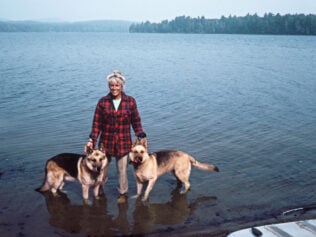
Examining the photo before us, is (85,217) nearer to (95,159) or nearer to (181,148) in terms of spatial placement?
(95,159)

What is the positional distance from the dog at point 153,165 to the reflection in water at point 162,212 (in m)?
0.27

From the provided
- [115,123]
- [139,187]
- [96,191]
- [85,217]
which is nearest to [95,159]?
[115,123]

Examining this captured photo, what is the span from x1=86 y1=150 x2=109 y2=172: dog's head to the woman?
0.14 m

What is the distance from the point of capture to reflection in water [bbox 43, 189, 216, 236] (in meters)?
6.32

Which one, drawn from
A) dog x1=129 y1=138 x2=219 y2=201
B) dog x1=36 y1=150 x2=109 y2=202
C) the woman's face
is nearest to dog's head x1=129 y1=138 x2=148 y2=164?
dog x1=129 y1=138 x2=219 y2=201

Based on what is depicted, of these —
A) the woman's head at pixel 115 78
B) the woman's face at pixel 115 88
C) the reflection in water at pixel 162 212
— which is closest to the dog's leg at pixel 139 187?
the reflection in water at pixel 162 212

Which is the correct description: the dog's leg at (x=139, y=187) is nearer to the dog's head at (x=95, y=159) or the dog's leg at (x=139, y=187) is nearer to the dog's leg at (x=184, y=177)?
the dog's leg at (x=184, y=177)

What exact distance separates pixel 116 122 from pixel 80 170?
1.25 metres

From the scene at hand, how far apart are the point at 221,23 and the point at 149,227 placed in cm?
19122

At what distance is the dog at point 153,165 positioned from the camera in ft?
22.6

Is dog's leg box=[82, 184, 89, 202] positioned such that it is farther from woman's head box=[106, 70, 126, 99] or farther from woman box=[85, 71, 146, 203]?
woman's head box=[106, 70, 126, 99]

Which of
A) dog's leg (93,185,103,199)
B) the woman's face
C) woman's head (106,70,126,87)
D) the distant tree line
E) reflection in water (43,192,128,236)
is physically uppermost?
the distant tree line

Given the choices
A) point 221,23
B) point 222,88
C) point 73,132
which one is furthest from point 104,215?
point 221,23

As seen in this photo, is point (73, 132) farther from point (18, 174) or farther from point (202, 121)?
point (202, 121)
